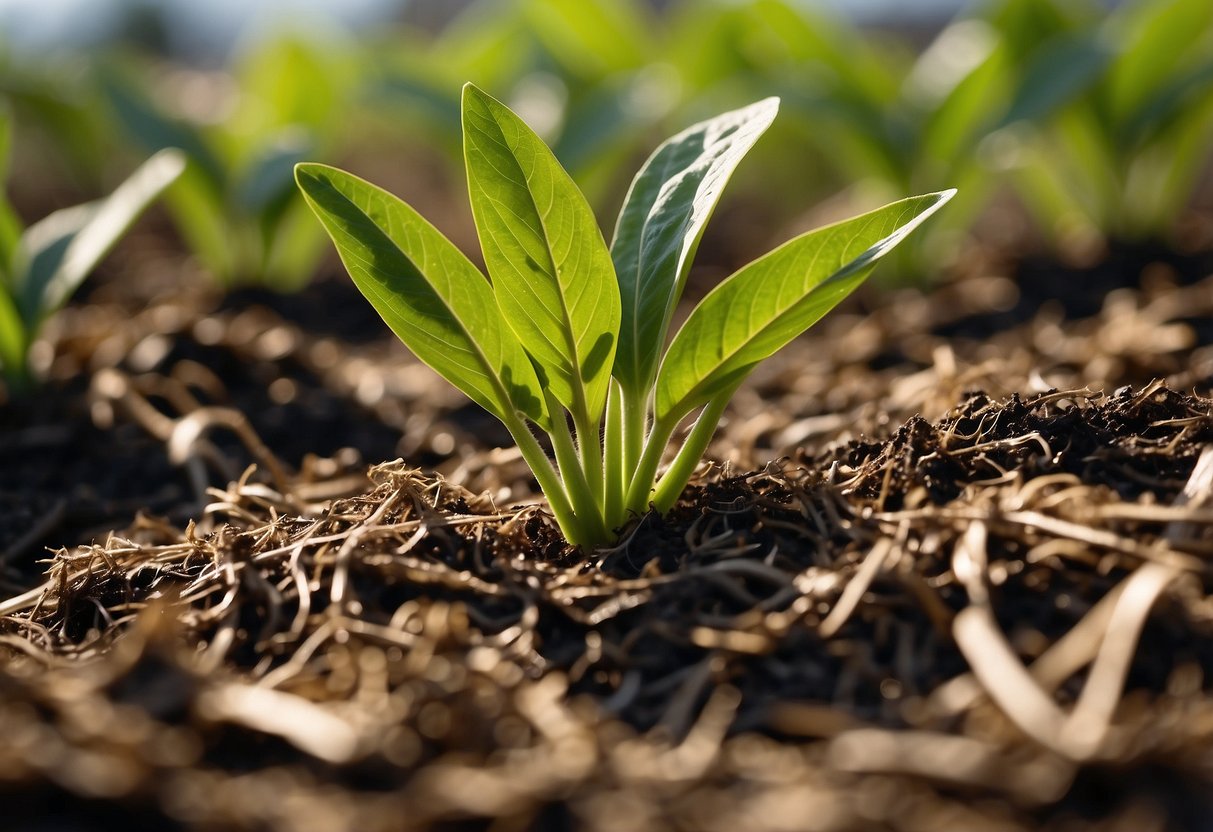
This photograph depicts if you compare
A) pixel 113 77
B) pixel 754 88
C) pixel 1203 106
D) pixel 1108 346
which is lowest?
pixel 1108 346

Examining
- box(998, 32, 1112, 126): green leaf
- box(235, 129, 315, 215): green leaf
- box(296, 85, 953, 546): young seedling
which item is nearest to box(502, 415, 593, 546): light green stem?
box(296, 85, 953, 546): young seedling

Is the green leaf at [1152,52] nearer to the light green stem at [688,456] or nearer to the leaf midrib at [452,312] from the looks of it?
the light green stem at [688,456]

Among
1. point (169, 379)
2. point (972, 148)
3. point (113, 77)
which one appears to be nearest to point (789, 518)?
point (169, 379)

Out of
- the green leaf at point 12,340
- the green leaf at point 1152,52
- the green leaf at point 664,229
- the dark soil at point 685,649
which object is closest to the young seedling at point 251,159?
the green leaf at point 12,340

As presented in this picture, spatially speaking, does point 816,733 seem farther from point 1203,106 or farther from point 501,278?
point 1203,106

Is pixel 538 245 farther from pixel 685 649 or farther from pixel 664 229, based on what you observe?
pixel 685 649

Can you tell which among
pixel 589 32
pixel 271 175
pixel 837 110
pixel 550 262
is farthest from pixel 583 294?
pixel 589 32

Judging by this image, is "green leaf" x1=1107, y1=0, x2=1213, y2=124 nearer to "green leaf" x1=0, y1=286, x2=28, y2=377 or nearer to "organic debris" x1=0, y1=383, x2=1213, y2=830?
"organic debris" x1=0, y1=383, x2=1213, y2=830
